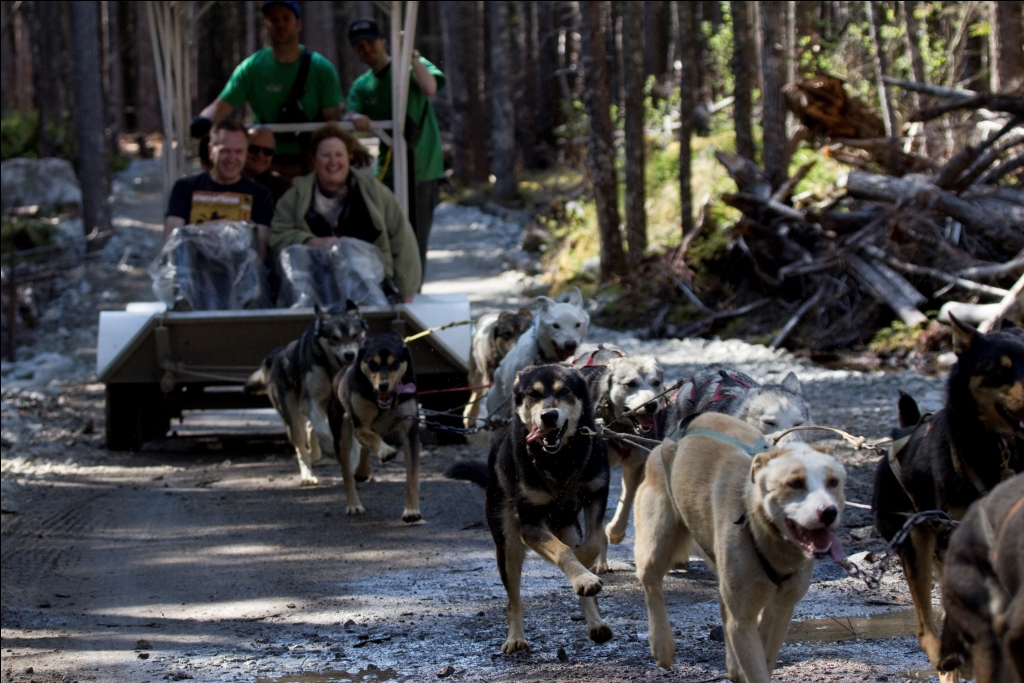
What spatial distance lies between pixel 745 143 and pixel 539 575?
1133 cm

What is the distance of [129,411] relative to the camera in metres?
10.2

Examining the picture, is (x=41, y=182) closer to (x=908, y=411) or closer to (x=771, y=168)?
(x=771, y=168)

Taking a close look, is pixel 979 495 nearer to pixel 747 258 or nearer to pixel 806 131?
pixel 747 258

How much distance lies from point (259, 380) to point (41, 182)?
782 inches

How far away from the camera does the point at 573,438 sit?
17.3 ft

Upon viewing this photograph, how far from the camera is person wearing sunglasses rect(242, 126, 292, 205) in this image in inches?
431

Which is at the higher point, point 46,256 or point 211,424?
point 46,256

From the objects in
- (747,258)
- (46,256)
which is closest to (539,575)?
(747,258)

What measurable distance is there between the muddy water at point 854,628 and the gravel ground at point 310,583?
0.02 m

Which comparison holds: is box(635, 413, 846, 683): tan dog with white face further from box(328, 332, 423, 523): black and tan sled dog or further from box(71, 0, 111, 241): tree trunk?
box(71, 0, 111, 241): tree trunk

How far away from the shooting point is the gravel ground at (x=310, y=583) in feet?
16.5

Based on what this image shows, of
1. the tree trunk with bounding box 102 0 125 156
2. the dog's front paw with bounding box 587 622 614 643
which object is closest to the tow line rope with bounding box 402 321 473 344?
the dog's front paw with bounding box 587 622 614 643

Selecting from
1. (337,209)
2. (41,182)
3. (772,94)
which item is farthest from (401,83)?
(41,182)

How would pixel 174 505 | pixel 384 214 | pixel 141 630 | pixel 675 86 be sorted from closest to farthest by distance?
pixel 141 630 < pixel 174 505 < pixel 384 214 < pixel 675 86
